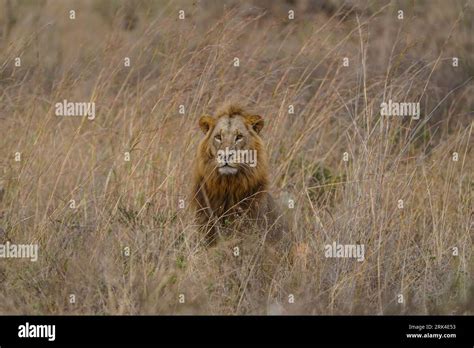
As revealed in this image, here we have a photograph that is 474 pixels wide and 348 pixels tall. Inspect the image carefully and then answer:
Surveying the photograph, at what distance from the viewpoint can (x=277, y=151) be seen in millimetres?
8922

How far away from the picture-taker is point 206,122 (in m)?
7.89

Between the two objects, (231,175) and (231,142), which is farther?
(231,175)

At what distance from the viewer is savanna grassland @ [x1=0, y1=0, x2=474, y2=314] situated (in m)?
6.55

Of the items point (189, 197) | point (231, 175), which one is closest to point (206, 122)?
point (231, 175)

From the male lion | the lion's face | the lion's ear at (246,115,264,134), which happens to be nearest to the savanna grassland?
the male lion

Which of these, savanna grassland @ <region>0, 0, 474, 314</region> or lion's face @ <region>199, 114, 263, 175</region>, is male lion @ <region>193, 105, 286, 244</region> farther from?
savanna grassland @ <region>0, 0, 474, 314</region>

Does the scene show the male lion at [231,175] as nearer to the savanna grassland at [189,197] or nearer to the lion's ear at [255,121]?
the lion's ear at [255,121]

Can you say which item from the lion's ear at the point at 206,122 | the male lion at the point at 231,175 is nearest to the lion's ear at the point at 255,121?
the male lion at the point at 231,175

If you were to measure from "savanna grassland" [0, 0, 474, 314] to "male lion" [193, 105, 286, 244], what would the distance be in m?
0.17

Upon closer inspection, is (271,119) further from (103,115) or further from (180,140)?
(103,115)

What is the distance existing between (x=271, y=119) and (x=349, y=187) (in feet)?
5.03

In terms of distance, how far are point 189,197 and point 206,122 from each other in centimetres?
61

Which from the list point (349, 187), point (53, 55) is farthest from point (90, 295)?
point (53, 55)

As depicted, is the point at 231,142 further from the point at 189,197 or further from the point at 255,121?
the point at 189,197
